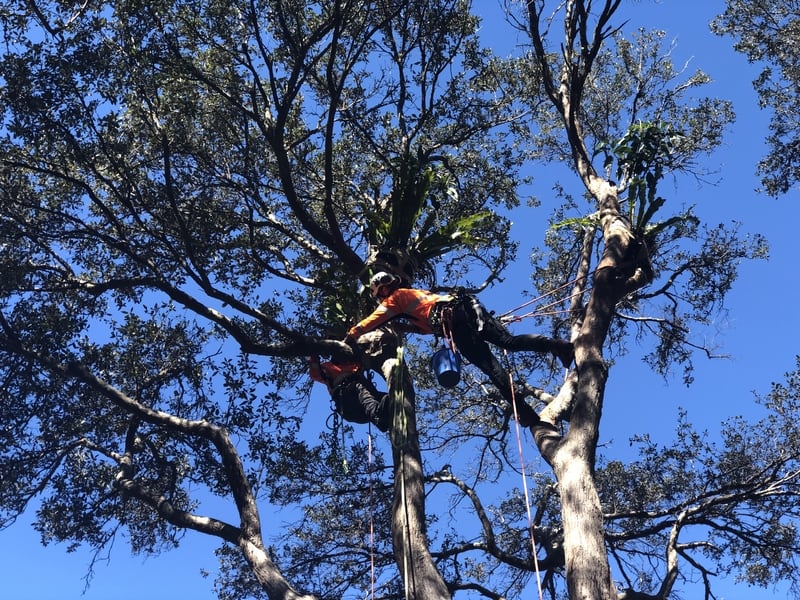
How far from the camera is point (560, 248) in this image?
40.5ft

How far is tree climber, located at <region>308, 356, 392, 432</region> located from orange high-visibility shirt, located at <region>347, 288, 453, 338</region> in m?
0.74

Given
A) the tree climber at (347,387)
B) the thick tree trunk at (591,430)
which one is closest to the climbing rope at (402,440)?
the tree climber at (347,387)

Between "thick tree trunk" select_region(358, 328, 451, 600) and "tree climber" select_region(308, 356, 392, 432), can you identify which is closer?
"thick tree trunk" select_region(358, 328, 451, 600)

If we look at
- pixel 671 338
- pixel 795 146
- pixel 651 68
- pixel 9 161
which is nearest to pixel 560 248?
pixel 671 338

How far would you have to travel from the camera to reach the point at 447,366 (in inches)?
274

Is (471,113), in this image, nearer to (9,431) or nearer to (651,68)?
(651,68)

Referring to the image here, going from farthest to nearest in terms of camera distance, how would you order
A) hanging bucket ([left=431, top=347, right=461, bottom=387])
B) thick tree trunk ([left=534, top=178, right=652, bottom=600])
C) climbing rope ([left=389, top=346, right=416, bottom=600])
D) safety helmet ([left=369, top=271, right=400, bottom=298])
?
safety helmet ([left=369, top=271, right=400, bottom=298]), hanging bucket ([left=431, top=347, right=461, bottom=387]), climbing rope ([left=389, top=346, right=416, bottom=600]), thick tree trunk ([left=534, top=178, right=652, bottom=600])

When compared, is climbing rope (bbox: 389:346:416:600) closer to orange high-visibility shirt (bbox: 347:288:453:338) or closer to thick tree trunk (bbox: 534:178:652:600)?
orange high-visibility shirt (bbox: 347:288:453:338)

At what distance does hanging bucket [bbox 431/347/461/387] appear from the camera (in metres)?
6.96

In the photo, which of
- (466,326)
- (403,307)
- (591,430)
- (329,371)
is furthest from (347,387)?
(591,430)

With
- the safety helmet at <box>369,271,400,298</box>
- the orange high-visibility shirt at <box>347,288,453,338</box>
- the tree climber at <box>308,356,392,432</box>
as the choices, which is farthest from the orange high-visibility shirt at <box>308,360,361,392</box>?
the safety helmet at <box>369,271,400,298</box>

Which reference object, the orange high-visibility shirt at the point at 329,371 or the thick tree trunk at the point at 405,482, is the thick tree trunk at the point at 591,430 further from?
the orange high-visibility shirt at the point at 329,371

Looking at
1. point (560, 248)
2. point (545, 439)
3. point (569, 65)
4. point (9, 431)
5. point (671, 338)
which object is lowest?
point (545, 439)

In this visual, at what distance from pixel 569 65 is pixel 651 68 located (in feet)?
13.3
